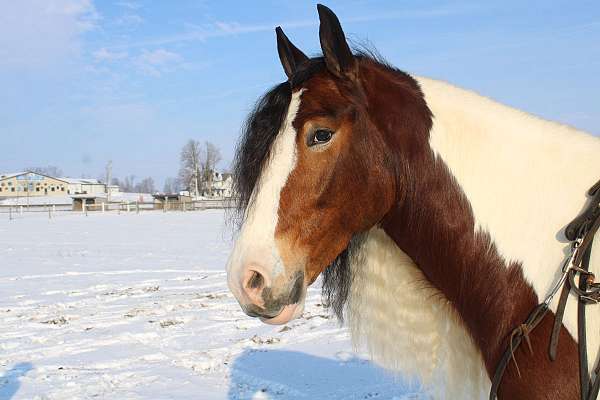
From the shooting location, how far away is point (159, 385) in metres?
5.08

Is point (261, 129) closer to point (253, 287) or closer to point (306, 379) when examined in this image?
point (253, 287)

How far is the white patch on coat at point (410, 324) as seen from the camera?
2221 millimetres

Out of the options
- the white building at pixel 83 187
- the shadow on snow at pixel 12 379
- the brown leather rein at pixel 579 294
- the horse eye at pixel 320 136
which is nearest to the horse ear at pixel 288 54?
the horse eye at pixel 320 136

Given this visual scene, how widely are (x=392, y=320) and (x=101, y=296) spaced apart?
8.48 metres

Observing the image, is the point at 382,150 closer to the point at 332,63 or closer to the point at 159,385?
the point at 332,63

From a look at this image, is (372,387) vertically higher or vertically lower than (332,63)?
lower

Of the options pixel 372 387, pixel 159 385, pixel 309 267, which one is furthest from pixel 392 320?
pixel 159 385

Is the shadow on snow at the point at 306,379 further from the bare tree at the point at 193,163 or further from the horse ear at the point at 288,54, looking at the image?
the bare tree at the point at 193,163

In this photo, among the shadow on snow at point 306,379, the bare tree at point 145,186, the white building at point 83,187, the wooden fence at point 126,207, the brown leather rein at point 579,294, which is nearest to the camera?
the brown leather rein at point 579,294

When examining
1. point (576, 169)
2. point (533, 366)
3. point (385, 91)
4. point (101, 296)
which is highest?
point (385, 91)

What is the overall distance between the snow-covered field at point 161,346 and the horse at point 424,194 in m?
0.89

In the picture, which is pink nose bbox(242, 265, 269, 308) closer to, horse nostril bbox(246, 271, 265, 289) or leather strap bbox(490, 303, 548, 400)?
horse nostril bbox(246, 271, 265, 289)

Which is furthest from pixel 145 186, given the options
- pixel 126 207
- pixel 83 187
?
pixel 126 207

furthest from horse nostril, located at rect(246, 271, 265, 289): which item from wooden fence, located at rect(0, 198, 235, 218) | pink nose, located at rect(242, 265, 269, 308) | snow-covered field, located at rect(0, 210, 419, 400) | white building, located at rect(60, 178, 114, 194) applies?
white building, located at rect(60, 178, 114, 194)
